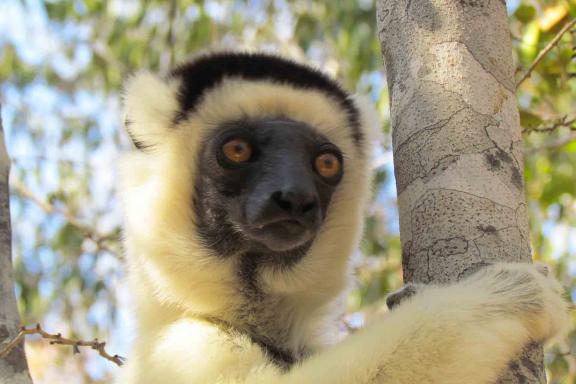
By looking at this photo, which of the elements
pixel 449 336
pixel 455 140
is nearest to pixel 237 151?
pixel 455 140

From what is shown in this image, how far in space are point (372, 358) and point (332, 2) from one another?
7.19 meters

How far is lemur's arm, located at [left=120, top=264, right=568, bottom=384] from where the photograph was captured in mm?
1986

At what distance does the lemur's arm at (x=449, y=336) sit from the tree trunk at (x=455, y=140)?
0.07 m

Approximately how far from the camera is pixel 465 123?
2287mm

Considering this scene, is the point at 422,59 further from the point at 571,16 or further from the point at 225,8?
the point at 225,8

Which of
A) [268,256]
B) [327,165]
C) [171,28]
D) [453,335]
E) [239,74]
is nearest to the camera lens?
[453,335]

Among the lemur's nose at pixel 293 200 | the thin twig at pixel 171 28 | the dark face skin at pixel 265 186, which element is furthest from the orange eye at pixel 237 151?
the thin twig at pixel 171 28

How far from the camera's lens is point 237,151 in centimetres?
294

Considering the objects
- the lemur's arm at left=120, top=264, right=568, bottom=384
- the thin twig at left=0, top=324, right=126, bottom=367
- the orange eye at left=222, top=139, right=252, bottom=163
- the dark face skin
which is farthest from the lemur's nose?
the thin twig at left=0, top=324, right=126, bottom=367

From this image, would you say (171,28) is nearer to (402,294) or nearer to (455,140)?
(455,140)

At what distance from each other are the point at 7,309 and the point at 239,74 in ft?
4.85

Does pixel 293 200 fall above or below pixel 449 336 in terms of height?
above

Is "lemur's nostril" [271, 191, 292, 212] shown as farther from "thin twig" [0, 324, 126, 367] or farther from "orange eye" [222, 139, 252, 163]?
"thin twig" [0, 324, 126, 367]

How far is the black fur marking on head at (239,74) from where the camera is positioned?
320cm
